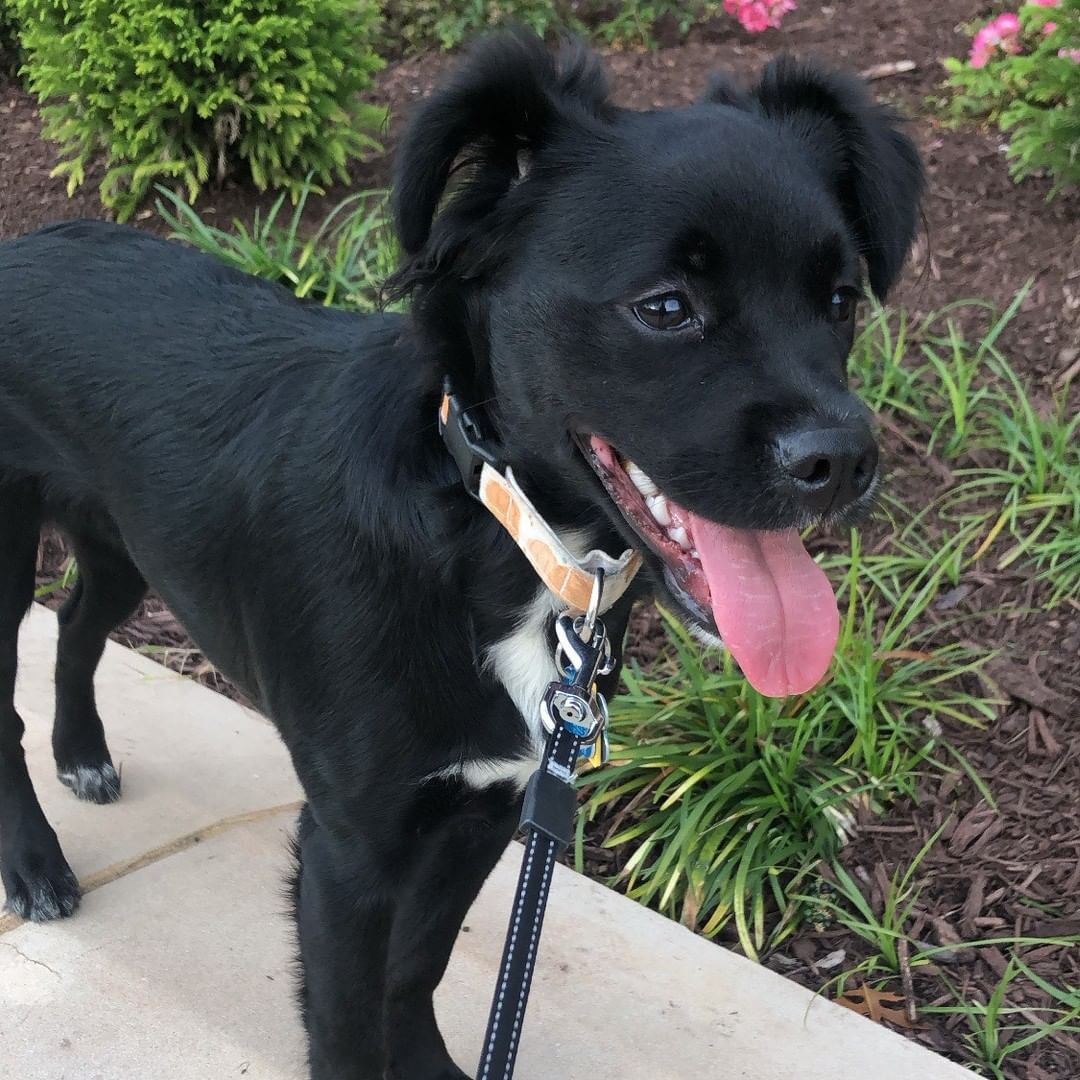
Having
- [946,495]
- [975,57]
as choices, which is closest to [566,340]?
[946,495]

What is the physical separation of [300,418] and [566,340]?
1.84 feet

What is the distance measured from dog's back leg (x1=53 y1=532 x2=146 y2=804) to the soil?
2.36ft

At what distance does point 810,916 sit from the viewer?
2.90 m

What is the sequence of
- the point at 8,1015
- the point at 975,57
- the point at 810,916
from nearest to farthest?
the point at 8,1015
the point at 810,916
the point at 975,57

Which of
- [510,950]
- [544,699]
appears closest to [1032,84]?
[544,699]

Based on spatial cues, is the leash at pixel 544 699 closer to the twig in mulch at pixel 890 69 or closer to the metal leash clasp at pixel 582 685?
the metal leash clasp at pixel 582 685

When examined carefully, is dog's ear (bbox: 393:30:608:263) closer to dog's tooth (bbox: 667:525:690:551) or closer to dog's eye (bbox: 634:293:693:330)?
dog's eye (bbox: 634:293:693:330)

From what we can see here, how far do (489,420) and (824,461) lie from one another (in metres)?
0.53

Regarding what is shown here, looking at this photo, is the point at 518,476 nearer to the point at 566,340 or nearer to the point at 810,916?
the point at 566,340

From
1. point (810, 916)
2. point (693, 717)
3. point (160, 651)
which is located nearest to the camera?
point (810, 916)

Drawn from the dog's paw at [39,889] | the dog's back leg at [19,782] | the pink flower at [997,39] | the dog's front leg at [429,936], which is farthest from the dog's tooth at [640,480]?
the pink flower at [997,39]

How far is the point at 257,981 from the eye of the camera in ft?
8.38

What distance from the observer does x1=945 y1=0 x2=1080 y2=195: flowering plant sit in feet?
14.3

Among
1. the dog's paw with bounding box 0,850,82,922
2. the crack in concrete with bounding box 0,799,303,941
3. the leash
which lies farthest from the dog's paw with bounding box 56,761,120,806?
the leash
